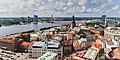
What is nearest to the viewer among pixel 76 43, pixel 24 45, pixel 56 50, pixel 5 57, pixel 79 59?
pixel 79 59

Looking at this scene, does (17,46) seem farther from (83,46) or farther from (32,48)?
(83,46)

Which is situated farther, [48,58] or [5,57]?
[5,57]

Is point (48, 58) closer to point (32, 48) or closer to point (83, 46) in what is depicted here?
point (32, 48)

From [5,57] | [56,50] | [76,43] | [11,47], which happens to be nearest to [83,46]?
[76,43]

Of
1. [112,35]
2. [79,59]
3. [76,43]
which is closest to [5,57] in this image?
[79,59]

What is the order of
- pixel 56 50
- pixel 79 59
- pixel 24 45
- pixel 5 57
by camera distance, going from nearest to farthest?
pixel 79 59 < pixel 5 57 < pixel 56 50 < pixel 24 45

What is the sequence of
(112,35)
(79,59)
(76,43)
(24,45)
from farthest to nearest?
(112,35) → (76,43) → (24,45) → (79,59)

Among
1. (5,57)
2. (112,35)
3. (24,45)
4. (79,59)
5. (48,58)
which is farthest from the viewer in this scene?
(112,35)

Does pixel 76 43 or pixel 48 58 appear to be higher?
pixel 48 58

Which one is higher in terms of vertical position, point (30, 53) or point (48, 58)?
point (48, 58)
